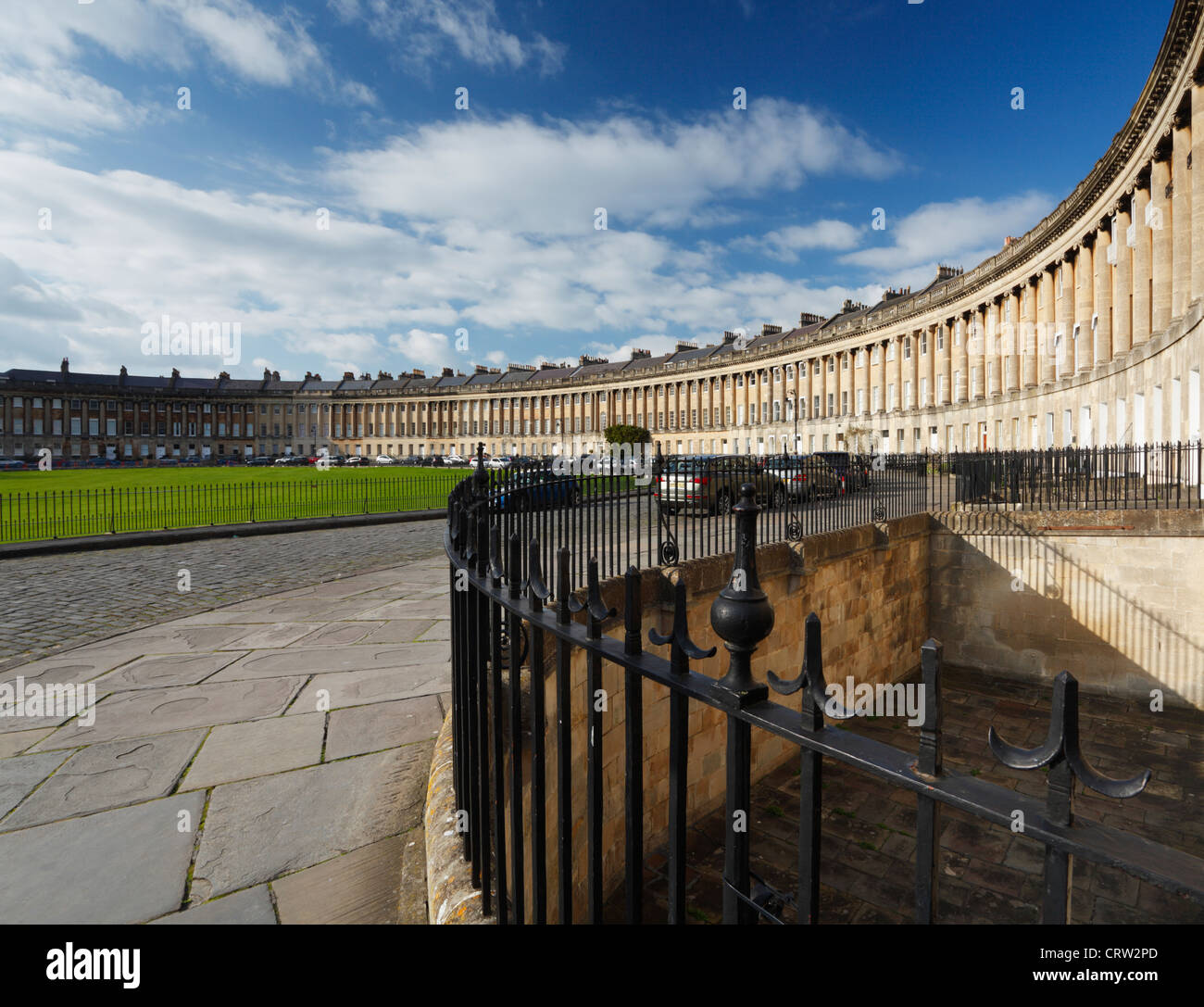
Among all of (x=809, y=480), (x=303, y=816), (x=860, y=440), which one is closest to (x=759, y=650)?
(x=809, y=480)

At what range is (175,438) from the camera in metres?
99.4

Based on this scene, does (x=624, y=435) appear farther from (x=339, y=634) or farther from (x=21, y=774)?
(x=21, y=774)

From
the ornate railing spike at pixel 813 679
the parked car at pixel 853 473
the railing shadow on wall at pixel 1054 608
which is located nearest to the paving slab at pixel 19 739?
the ornate railing spike at pixel 813 679

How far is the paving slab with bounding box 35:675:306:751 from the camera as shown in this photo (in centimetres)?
456

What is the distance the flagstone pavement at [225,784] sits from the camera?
2.88 meters

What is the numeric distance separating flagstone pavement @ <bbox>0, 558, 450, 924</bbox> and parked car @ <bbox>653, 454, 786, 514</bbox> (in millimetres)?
3644

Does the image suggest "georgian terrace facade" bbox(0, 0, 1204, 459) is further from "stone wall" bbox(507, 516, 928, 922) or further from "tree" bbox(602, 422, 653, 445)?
"tree" bbox(602, 422, 653, 445)

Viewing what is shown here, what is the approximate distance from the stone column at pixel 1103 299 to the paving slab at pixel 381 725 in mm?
37967

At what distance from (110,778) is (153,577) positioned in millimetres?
8393

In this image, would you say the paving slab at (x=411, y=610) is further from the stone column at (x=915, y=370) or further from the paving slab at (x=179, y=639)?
the stone column at (x=915, y=370)

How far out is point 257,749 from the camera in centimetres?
434

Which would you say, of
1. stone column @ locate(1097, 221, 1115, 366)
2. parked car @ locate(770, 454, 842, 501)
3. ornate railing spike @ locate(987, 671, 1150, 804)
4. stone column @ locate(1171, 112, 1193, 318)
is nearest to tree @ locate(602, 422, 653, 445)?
stone column @ locate(1097, 221, 1115, 366)
